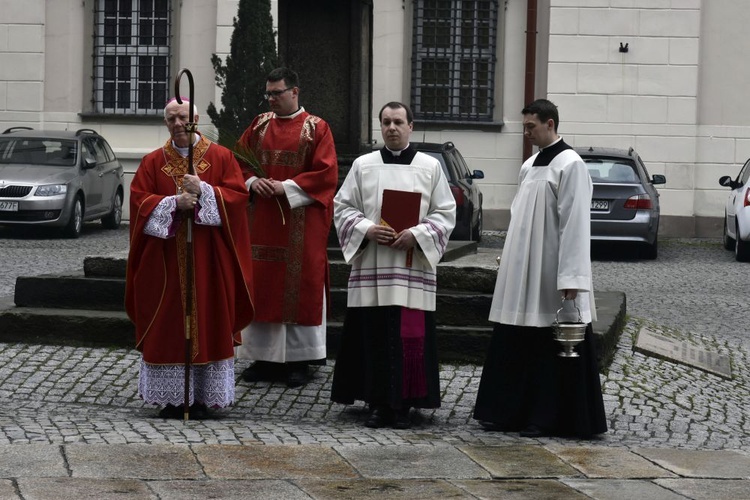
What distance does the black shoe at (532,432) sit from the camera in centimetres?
788

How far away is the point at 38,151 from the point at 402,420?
44.5ft

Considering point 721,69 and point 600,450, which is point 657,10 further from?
point 600,450

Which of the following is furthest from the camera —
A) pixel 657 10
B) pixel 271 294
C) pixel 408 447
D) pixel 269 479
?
pixel 657 10

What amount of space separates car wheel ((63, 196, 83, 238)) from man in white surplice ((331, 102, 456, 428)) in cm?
1219

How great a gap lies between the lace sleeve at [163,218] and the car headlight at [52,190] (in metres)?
11.8

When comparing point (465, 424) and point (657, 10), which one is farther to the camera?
point (657, 10)

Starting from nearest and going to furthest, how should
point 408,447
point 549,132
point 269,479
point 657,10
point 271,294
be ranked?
point 269,479 < point 408,447 < point 549,132 < point 271,294 < point 657,10

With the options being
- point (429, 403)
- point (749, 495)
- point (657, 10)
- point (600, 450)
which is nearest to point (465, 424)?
point (429, 403)

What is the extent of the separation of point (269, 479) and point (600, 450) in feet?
5.97

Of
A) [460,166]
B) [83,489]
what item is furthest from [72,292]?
[460,166]

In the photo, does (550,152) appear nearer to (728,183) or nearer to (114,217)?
(728,183)

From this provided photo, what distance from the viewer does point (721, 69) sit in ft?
75.2

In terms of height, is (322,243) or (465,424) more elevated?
(322,243)

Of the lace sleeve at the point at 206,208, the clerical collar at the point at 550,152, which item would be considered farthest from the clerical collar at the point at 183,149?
the clerical collar at the point at 550,152
